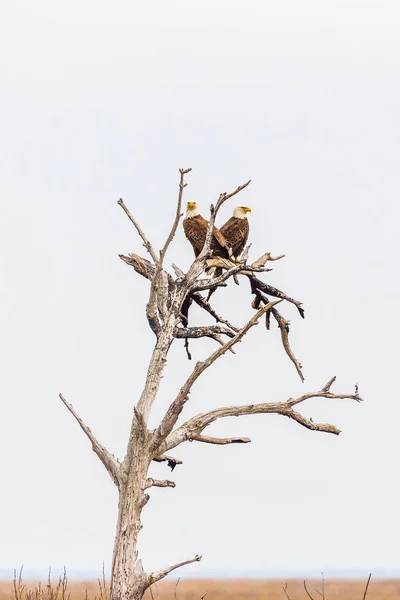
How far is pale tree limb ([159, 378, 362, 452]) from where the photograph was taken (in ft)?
32.6

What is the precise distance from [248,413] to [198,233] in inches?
127

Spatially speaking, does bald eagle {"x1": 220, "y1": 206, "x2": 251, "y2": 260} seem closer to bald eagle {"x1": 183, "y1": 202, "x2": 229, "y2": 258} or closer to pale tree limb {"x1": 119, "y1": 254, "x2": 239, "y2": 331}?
bald eagle {"x1": 183, "y1": 202, "x2": 229, "y2": 258}

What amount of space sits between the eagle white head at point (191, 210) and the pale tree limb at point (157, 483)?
4.51 m

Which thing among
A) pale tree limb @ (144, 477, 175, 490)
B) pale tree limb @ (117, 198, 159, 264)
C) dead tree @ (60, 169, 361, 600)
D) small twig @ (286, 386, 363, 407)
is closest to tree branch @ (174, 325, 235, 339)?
dead tree @ (60, 169, 361, 600)

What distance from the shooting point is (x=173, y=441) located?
9.84m

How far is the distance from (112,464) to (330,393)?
3.10 metres

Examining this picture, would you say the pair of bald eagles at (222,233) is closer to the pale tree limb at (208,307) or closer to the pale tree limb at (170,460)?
the pale tree limb at (208,307)

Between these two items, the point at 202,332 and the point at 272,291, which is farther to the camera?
the point at 272,291

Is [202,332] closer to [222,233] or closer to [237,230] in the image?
[222,233]

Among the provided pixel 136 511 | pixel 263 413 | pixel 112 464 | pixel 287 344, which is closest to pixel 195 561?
pixel 136 511

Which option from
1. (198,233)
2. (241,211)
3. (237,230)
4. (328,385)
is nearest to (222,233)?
(237,230)

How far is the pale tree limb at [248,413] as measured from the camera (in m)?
9.94

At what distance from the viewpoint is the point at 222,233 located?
1255 centimetres

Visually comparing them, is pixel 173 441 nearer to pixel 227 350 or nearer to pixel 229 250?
pixel 227 350
